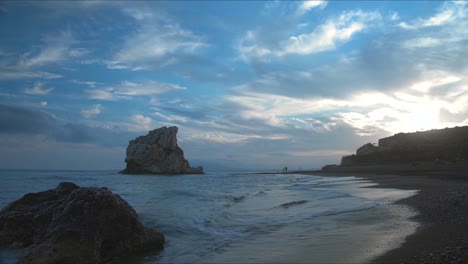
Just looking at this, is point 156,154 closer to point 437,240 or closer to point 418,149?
point 418,149

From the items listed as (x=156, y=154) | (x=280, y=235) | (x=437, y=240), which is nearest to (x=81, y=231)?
(x=280, y=235)

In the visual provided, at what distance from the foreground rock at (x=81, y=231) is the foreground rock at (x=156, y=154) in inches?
3372

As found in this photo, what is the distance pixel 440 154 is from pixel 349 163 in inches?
927

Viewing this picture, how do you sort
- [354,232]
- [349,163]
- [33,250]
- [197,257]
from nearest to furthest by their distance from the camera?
[33,250] < [197,257] < [354,232] < [349,163]

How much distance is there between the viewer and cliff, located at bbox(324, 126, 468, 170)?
47019 mm

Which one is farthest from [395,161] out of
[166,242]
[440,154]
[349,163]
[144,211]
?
[166,242]

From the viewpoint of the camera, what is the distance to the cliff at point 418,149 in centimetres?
4702

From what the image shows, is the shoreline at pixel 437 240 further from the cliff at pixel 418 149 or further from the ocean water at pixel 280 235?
the cliff at pixel 418 149

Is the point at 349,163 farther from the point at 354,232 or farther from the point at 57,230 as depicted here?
the point at 57,230

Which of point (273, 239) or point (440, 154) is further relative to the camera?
point (440, 154)

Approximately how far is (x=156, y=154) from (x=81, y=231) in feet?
293

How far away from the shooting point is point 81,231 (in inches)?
274

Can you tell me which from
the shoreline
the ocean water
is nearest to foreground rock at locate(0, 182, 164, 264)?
the ocean water

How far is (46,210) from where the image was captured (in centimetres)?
939
